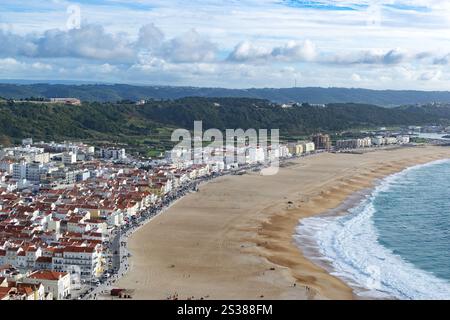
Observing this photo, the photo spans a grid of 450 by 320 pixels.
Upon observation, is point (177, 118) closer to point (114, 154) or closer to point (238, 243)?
point (114, 154)

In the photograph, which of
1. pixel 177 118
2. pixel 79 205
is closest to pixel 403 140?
pixel 177 118

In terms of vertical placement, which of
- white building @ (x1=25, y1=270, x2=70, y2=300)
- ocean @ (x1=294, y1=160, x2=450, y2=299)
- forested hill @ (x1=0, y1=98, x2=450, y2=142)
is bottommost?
ocean @ (x1=294, y1=160, x2=450, y2=299)

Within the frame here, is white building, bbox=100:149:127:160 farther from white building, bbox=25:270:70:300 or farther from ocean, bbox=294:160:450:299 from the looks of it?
white building, bbox=25:270:70:300

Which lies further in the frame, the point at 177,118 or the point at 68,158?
the point at 177,118

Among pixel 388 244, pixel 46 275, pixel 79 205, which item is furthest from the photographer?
pixel 79 205

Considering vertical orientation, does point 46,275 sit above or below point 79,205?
below

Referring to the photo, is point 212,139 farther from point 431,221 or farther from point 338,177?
point 431,221

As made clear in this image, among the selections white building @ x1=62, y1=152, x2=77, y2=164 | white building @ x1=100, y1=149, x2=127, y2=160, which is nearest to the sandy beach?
white building @ x1=100, y1=149, x2=127, y2=160

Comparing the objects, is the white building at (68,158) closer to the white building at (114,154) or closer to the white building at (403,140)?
the white building at (114,154)

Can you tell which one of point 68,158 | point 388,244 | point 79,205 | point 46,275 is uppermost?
point 68,158
